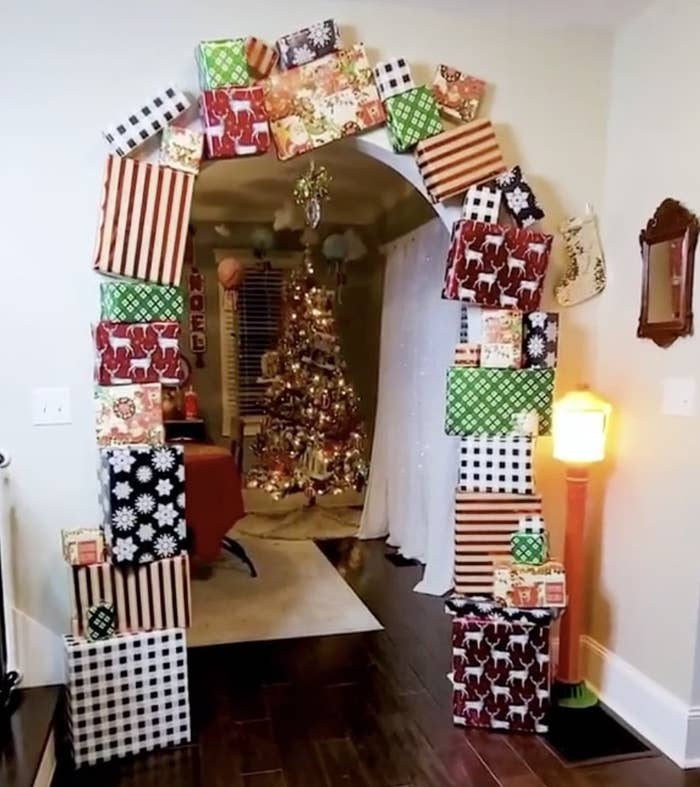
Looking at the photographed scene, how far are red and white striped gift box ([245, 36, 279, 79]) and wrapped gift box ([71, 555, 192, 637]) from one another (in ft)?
5.56

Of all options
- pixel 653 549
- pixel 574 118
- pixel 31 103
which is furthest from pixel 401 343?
pixel 31 103

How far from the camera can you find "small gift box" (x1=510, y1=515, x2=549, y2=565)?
8.48 feet

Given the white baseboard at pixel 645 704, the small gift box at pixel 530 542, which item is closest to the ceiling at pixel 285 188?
A: the small gift box at pixel 530 542

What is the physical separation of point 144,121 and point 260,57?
46 cm

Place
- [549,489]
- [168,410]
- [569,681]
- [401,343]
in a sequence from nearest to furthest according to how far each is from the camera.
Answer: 1. [569,681]
2. [549,489]
3. [401,343]
4. [168,410]

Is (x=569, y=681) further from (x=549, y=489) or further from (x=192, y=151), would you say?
(x=192, y=151)

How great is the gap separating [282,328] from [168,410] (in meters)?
1.16

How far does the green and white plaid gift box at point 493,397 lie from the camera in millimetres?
2646

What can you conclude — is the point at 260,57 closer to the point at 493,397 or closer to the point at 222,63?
the point at 222,63

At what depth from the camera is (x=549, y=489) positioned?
295cm

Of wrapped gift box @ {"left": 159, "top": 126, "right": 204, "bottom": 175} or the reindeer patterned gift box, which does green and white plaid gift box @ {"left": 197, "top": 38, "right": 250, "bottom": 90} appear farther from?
the reindeer patterned gift box

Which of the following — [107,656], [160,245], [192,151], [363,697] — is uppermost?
[192,151]

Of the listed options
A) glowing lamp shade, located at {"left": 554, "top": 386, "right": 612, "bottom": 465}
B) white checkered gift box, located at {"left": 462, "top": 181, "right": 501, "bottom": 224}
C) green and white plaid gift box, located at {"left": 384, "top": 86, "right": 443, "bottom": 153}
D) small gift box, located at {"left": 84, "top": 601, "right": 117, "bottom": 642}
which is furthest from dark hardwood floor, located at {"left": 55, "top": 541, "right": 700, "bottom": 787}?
green and white plaid gift box, located at {"left": 384, "top": 86, "right": 443, "bottom": 153}

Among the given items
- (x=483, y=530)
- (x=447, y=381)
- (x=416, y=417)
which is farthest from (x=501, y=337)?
(x=416, y=417)
